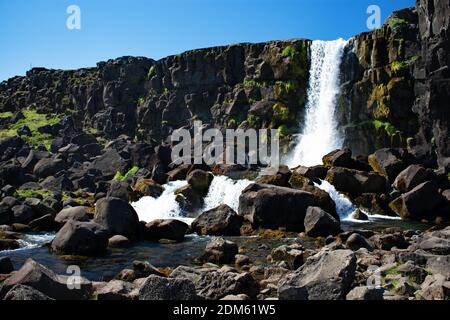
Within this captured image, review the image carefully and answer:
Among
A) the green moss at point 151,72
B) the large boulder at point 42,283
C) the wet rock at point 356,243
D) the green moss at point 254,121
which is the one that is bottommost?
the wet rock at point 356,243

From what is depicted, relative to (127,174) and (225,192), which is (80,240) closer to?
(225,192)

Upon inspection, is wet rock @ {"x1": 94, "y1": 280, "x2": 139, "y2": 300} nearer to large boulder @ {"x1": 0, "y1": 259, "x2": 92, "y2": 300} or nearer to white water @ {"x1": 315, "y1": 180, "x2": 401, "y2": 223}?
large boulder @ {"x1": 0, "y1": 259, "x2": 92, "y2": 300}

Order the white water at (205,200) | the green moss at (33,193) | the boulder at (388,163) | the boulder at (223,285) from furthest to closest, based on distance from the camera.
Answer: the green moss at (33,193)
the boulder at (388,163)
the white water at (205,200)
the boulder at (223,285)

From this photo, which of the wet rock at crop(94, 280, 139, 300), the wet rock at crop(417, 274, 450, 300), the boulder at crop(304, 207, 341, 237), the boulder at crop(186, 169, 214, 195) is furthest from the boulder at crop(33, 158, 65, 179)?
the wet rock at crop(417, 274, 450, 300)

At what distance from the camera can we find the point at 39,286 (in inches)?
516

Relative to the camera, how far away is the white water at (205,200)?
40103 millimetres

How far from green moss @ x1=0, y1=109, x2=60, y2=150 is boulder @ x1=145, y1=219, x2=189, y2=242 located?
239 feet

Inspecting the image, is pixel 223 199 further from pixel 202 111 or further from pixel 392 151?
pixel 202 111

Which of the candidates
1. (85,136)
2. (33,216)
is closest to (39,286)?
(33,216)

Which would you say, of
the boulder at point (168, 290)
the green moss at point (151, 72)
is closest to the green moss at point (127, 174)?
the green moss at point (151, 72)

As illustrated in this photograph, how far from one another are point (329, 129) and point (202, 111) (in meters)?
27.9

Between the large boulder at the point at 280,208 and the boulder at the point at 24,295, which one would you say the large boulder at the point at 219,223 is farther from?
the boulder at the point at 24,295

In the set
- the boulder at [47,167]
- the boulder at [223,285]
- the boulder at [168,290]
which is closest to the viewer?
the boulder at [168,290]

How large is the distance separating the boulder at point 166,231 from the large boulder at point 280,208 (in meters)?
5.33
